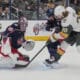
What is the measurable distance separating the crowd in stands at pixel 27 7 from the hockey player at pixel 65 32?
2.64 m

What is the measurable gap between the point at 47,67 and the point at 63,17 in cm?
49

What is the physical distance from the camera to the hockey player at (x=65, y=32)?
3.20 meters

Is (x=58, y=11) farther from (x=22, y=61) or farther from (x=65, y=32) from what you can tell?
(x=22, y=61)

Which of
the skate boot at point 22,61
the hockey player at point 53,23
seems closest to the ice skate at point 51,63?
the skate boot at point 22,61

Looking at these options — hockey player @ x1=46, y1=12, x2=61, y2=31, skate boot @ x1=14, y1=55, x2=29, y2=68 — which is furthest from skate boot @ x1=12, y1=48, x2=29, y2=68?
hockey player @ x1=46, y1=12, x2=61, y2=31

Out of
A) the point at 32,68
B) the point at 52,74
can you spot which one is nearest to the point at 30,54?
the point at 32,68

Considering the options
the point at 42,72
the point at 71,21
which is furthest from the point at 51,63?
the point at 71,21

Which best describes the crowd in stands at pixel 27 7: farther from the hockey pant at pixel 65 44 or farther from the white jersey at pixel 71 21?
the white jersey at pixel 71 21

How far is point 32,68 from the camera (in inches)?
133

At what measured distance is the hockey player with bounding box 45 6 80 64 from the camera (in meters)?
3.20

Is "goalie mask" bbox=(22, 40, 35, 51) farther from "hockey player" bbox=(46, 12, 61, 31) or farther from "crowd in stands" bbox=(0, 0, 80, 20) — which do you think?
"crowd in stands" bbox=(0, 0, 80, 20)

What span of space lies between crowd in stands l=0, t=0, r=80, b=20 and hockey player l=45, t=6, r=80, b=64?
264cm

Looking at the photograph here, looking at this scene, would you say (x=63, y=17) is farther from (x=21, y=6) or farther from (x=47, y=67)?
(x=21, y=6)

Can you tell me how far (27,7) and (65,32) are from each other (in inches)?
119
